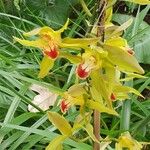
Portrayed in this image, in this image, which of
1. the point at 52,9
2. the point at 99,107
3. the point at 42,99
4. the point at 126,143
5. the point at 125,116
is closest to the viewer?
the point at 99,107

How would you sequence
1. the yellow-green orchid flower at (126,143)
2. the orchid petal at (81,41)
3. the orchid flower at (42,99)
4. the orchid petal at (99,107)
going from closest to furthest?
the orchid petal at (81,41) → the orchid petal at (99,107) → the yellow-green orchid flower at (126,143) → the orchid flower at (42,99)

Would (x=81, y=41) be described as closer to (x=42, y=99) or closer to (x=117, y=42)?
(x=117, y=42)

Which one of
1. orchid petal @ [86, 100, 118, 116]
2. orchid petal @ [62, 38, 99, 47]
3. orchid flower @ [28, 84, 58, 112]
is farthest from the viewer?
orchid flower @ [28, 84, 58, 112]

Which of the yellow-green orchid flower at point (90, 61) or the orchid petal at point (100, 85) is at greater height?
the yellow-green orchid flower at point (90, 61)

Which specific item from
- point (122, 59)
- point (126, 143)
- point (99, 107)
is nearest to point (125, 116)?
point (126, 143)

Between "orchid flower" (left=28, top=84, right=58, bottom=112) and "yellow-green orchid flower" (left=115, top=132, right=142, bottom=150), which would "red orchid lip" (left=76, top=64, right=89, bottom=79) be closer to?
"yellow-green orchid flower" (left=115, top=132, right=142, bottom=150)

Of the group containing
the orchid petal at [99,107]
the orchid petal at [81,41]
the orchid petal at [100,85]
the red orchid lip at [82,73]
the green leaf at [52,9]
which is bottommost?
the green leaf at [52,9]

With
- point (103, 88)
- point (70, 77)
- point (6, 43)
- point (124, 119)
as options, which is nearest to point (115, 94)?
point (103, 88)

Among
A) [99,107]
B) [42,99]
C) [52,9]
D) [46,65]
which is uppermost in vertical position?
[46,65]

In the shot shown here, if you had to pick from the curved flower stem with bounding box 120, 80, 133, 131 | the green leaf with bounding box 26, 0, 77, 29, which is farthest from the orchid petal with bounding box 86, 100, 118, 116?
the green leaf with bounding box 26, 0, 77, 29

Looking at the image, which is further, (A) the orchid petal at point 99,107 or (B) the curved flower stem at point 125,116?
(B) the curved flower stem at point 125,116

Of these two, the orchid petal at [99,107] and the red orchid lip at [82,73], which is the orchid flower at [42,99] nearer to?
the orchid petal at [99,107]

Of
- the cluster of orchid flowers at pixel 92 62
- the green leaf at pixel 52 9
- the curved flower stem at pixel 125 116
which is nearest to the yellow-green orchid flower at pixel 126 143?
the cluster of orchid flowers at pixel 92 62
